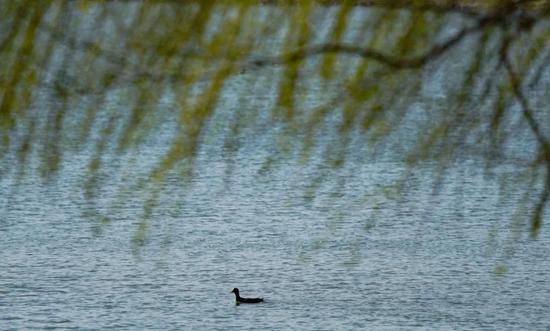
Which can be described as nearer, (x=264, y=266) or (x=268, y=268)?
(x=268, y=268)

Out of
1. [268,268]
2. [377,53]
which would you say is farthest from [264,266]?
[377,53]

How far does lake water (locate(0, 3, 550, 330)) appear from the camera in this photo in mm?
29750

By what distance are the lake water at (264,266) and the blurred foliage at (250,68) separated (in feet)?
80.3

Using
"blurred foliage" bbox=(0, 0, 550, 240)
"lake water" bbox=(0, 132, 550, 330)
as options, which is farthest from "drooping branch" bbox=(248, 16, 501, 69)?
"lake water" bbox=(0, 132, 550, 330)

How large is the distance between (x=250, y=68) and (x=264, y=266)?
32055mm

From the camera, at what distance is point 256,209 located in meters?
38.0

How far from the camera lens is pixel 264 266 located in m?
33.6

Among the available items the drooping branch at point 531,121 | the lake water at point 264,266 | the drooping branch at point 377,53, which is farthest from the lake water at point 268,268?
the drooping branch at point 377,53

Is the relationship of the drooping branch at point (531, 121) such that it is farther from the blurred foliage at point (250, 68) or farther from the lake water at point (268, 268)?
the lake water at point (268, 268)

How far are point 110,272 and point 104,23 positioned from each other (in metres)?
31.9

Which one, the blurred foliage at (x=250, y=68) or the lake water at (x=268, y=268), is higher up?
the blurred foliage at (x=250, y=68)

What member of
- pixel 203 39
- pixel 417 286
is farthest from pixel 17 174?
pixel 417 286

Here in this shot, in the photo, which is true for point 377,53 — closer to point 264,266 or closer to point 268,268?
point 268,268

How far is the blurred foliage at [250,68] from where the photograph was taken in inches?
66.9
